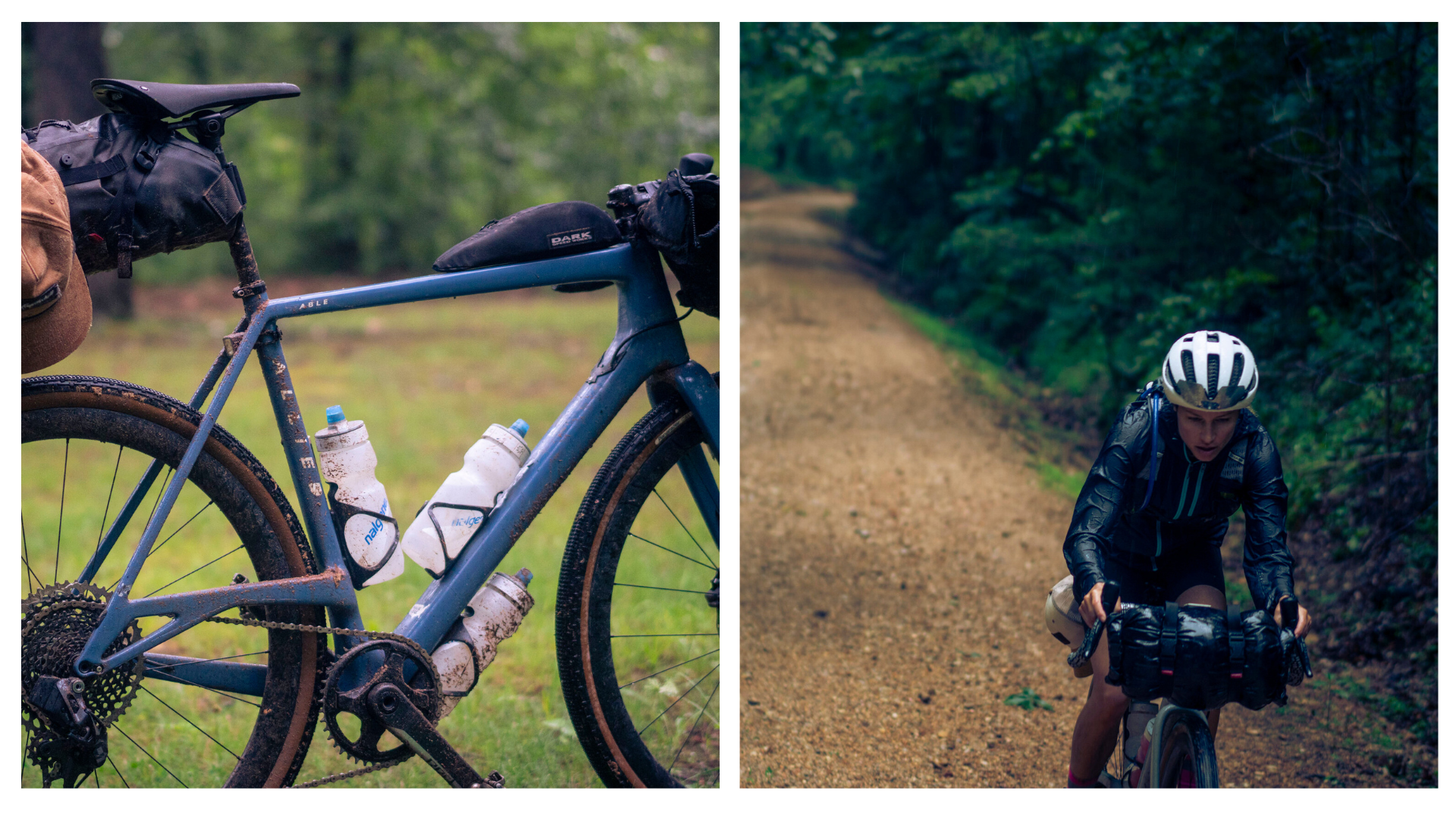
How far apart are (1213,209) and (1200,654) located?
4.80 metres

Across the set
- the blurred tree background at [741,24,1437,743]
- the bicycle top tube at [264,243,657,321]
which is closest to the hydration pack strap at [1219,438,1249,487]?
the bicycle top tube at [264,243,657,321]

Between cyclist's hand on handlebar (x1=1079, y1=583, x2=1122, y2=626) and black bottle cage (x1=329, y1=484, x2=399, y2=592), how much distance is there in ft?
4.88

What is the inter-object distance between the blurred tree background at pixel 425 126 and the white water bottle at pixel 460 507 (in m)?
11.6

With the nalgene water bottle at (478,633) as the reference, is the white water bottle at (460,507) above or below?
above

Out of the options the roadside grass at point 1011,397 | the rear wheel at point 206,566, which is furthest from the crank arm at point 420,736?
the roadside grass at point 1011,397

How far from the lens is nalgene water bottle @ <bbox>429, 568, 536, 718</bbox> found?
93.7 inches

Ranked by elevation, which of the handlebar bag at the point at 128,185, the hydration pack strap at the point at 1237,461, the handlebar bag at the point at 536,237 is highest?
the handlebar bag at the point at 128,185

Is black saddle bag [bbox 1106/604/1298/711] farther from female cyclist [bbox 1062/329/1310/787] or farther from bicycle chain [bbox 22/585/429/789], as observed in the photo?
bicycle chain [bbox 22/585/429/789]

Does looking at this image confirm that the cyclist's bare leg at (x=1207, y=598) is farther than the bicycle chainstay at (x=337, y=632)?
Yes

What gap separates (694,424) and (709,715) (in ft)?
3.81

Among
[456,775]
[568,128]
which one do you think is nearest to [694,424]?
[456,775]

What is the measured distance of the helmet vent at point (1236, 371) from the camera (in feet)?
7.00

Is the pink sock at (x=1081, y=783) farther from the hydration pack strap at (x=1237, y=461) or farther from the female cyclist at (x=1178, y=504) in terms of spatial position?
the hydration pack strap at (x=1237, y=461)

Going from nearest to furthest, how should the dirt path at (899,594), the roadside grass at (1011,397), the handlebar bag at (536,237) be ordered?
the handlebar bag at (536,237) → the dirt path at (899,594) → the roadside grass at (1011,397)
